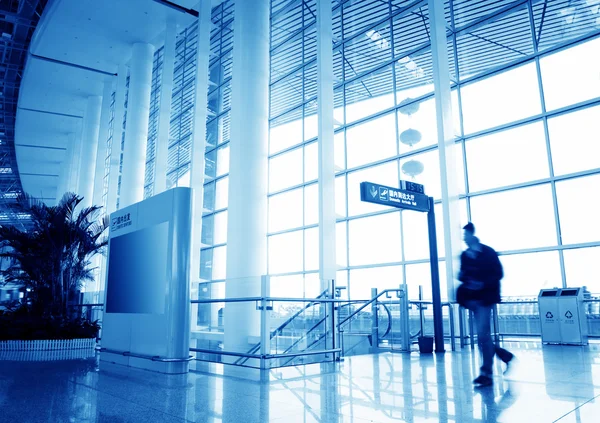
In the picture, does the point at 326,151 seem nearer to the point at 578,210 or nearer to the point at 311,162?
the point at 311,162

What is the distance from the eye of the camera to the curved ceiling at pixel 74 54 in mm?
18312

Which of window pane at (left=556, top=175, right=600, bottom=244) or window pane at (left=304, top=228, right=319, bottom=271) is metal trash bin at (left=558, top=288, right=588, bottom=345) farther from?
window pane at (left=304, top=228, right=319, bottom=271)

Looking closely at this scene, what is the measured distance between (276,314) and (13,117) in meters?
31.4

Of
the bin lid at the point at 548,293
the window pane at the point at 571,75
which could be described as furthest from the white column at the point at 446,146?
the window pane at the point at 571,75

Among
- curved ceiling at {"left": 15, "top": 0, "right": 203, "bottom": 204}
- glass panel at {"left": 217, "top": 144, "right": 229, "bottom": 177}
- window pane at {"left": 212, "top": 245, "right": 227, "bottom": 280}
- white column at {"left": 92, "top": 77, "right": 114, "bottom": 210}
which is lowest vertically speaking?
window pane at {"left": 212, "top": 245, "right": 227, "bottom": 280}

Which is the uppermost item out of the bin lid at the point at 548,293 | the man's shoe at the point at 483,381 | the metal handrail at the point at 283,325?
the bin lid at the point at 548,293

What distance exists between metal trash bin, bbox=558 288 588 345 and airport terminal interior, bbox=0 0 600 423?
0.13 feet

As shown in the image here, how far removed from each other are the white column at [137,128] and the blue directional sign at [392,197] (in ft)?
42.7

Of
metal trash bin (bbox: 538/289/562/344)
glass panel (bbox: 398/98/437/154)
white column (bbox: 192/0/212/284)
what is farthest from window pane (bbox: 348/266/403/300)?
white column (bbox: 192/0/212/284)

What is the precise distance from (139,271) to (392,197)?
4177 millimetres

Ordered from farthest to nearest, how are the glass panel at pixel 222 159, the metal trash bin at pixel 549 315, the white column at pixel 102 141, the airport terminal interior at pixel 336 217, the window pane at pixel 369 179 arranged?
the white column at pixel 102 141
the glass panel at pixel 222 159
the window pane at pixel 369 179
the metal trash bin at pixel 549 315
the airport terminal interior at pixel 336 217

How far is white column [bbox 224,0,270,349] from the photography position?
39.7 ft

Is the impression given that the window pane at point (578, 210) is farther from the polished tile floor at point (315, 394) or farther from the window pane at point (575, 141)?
the polished tile floor at point (315, 394)

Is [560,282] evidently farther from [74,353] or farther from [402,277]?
[74,353]
